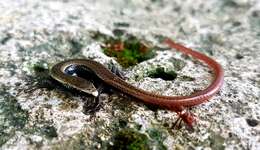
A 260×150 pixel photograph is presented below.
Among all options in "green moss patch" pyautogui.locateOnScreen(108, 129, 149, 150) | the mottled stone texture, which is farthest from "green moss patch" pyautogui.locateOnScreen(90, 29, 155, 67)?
"green moss patch" pyautogui.locateOnScreen(108, 129, 149, 150)

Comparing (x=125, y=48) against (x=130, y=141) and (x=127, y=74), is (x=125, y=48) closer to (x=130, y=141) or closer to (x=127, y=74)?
(x=127, y=74)

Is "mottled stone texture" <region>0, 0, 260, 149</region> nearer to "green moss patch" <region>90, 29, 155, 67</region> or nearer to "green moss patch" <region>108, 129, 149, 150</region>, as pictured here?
"green moss patch" <region>108, 129, 149, 150</region>

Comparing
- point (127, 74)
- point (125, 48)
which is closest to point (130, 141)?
point (127, 74)

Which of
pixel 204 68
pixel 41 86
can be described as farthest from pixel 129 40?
pixel 41 86

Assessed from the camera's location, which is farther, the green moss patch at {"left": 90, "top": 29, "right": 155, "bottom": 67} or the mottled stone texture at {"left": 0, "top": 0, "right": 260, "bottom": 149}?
the green moss patch at {"left": 90, "top": 29, "right": 155, "bottom": 67}

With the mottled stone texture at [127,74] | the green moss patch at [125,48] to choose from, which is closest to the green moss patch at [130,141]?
the mottled stone texture at [127,74]

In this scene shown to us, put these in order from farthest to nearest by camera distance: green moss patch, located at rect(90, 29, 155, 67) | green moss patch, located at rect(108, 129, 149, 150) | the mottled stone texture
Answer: green moss patch, located at rect(90, 29, 155, 67), the mottled stone texture, green moss patch, located at rect(108, 129, 149, 150)

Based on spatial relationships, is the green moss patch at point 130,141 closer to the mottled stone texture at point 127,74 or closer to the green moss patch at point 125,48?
the mottled stone texture at point 127,74

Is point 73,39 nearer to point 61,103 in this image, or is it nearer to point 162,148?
point 61,103
